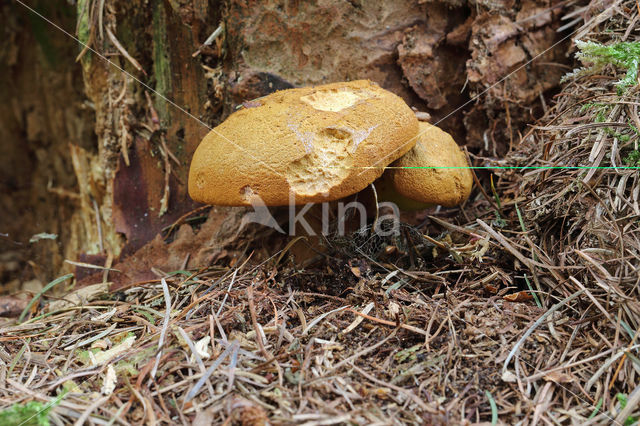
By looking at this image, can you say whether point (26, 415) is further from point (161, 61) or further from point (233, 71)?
point (161, 61)

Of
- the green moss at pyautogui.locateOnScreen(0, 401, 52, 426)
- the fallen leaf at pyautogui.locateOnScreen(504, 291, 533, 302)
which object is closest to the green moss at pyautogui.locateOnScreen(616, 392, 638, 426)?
the fallen leaf at pyautogui.locateOnScreen(504, 291, 533, 302)

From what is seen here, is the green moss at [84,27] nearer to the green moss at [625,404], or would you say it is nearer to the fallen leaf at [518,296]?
the fallen leaf at [518,296]

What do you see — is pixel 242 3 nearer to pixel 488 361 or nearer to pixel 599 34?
pixel 599 34

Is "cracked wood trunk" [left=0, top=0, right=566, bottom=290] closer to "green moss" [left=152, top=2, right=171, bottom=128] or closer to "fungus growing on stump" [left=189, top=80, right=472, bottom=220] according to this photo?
"green moss" [left=152, top=2, right=171, bottom=128]

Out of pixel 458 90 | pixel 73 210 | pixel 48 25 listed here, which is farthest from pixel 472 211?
pixel 48 25

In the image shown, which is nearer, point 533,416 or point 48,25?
point 533,416

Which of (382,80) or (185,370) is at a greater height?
(382,80)
